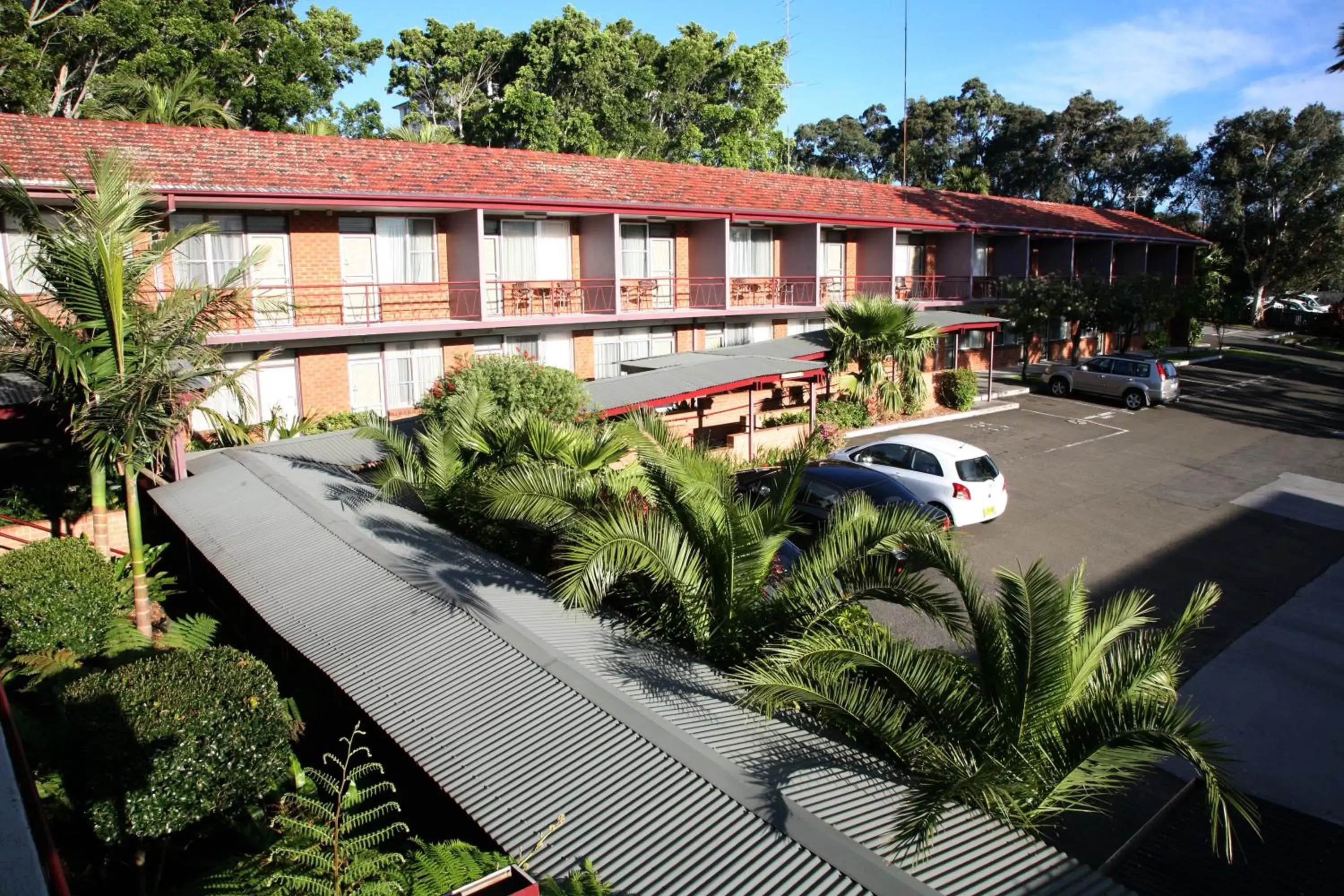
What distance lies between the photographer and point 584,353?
84.1 ft

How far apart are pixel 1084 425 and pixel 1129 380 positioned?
375 cm

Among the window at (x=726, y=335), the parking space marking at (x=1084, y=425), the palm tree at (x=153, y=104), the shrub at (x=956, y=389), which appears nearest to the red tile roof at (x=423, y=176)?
the window at (x=726, y=335)

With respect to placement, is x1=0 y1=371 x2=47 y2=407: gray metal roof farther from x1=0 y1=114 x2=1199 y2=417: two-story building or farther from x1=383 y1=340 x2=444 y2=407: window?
x1=383 y1=340 x2=444 y2=407: window

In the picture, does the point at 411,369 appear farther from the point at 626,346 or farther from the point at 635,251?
the point at 635,251

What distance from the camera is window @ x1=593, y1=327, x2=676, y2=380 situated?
2605 centimetres

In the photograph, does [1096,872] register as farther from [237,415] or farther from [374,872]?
[237,415]

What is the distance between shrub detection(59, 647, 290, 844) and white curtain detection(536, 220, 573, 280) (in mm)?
18048

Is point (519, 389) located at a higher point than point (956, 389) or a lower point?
higher

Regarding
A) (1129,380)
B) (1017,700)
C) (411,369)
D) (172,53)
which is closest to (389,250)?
(411,369)

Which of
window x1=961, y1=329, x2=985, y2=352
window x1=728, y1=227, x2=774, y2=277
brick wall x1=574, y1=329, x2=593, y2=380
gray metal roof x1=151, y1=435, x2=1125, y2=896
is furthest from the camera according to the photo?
window x1=961, y1=329, x2=985, y2=352

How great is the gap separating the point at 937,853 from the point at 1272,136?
62.1 meters

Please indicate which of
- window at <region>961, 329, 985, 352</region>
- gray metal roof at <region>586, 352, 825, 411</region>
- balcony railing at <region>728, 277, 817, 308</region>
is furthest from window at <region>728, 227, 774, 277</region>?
window at <region>961, 329, 985, 352</region>

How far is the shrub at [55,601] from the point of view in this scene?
10461mm

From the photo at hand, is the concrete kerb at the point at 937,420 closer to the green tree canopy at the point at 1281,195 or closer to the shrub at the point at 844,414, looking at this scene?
the shrub at the point at 844,414
